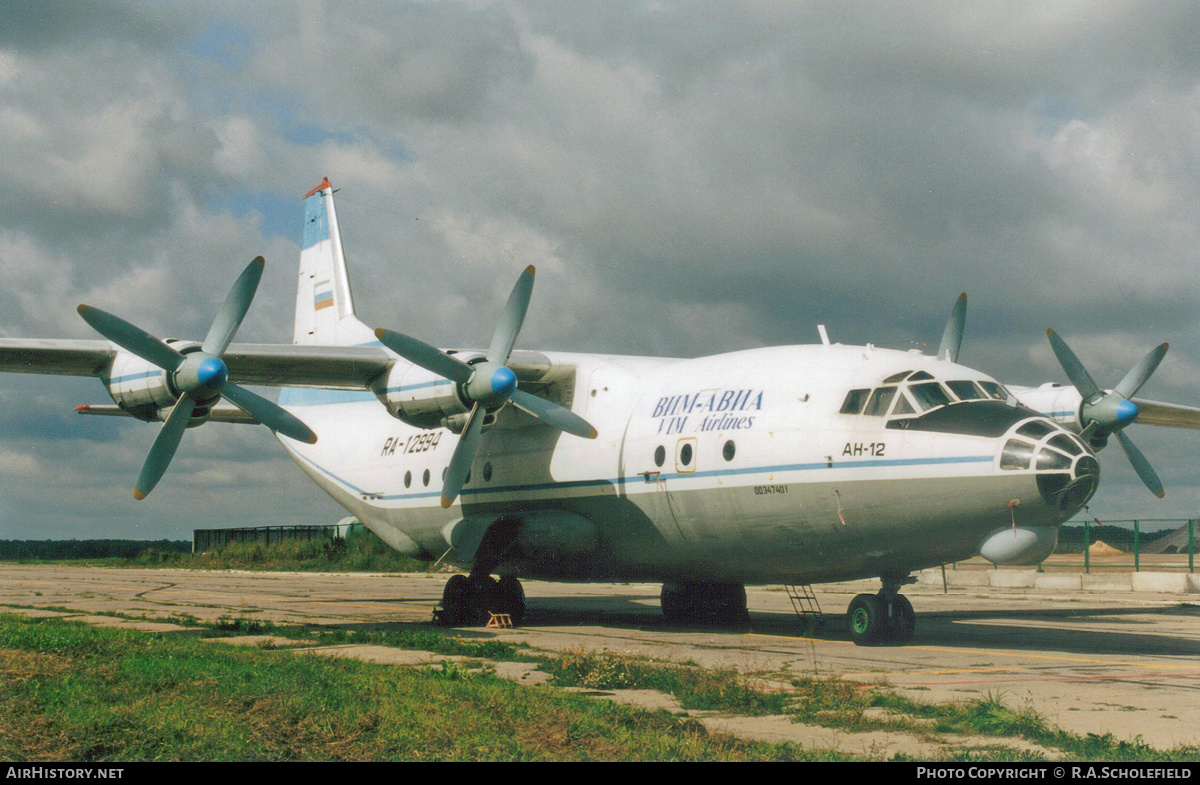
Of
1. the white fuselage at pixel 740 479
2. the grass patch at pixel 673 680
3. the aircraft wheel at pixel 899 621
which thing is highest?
the white fuselage at pixel 740 479

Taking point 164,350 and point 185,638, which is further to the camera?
point 164,350

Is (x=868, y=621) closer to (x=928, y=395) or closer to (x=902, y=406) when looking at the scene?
(x=902, y=406)

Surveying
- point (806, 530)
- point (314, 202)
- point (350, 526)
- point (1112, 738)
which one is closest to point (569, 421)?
point (806, 530)

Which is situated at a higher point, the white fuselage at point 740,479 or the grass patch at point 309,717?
the white fuselage at point 740,479

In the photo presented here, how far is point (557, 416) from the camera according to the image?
16484 millimetres

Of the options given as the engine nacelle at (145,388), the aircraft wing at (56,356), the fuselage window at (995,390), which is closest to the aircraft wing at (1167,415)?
the fuselage window at (995,390)

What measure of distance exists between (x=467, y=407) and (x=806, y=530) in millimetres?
5785

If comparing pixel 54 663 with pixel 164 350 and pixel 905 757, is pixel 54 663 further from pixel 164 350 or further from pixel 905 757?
pixel 905 757

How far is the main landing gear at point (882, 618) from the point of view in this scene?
45.1ft

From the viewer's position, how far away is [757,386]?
A: 14.9m

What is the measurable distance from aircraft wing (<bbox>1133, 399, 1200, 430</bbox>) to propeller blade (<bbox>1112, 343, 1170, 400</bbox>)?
12.5 ft

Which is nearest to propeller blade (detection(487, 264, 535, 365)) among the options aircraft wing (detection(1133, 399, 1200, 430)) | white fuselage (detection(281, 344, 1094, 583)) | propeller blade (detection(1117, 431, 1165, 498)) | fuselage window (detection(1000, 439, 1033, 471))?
white fuselage (detection(281, 344, 1094, 583))

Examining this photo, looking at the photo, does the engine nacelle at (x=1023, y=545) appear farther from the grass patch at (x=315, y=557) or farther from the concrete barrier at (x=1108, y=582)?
the grass patch at (x=315, y=557)

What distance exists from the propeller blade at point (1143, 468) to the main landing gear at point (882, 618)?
6790 millimetres
